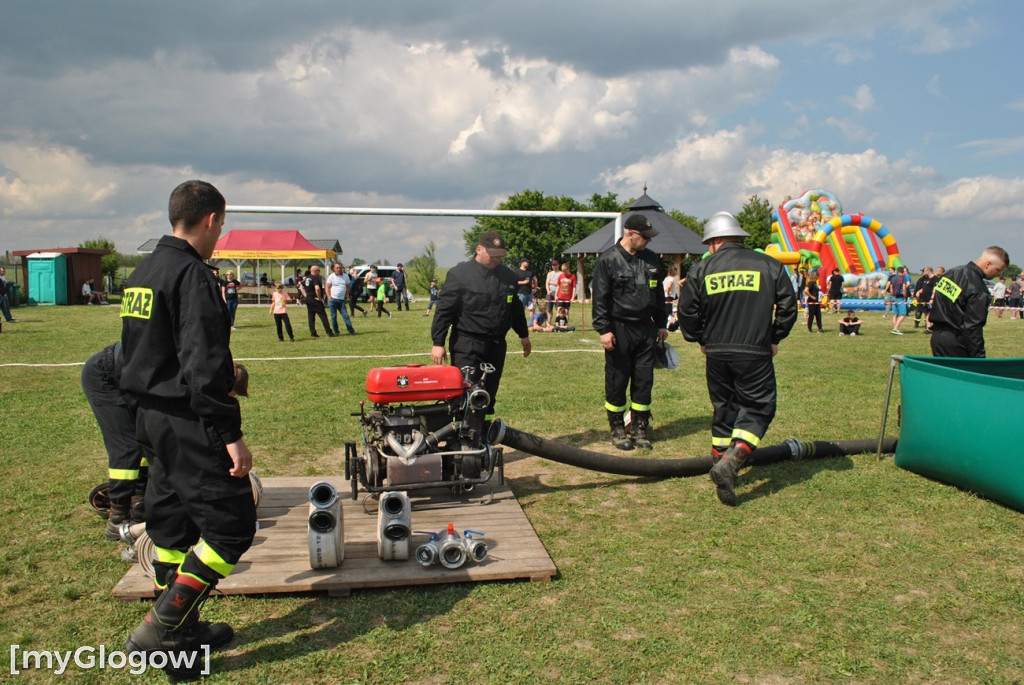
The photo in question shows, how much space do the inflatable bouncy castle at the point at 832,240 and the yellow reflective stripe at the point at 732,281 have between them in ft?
108

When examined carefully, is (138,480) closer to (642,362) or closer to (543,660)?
(543,660)

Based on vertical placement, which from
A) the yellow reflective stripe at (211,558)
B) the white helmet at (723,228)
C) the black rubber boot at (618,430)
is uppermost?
the white helmet at (723,228)

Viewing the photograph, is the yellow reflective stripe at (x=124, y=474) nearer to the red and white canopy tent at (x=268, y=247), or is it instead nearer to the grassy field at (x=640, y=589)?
the grassy field at (x=640, y=589)

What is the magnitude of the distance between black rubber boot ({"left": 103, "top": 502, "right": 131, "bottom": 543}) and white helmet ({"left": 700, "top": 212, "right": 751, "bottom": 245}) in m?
4.48

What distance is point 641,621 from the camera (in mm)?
3436

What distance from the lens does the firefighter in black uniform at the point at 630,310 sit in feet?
21.2

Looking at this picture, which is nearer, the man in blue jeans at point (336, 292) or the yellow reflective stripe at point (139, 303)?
the yellow reflective stripe at point (139, 303)

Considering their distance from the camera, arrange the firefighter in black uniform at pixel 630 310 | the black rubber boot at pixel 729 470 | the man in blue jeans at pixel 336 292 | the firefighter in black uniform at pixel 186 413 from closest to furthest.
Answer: the firefighter in black uniform at pixel 186 413, the black rubber boot at pixel 729 470, the firefighter in black uniform at pixel 630 310, the man in blue jeans at pixel 336 292

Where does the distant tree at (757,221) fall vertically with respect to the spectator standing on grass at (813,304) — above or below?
above

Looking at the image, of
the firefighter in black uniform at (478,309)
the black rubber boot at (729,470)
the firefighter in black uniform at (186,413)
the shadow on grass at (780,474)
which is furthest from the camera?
the firefighter in black uniform at (478,309)

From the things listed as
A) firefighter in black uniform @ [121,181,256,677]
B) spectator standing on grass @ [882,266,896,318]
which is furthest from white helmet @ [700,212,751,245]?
spectator standing on grass @ [882,266,896,318]

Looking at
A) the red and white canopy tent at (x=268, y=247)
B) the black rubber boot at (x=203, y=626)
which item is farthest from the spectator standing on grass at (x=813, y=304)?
the red and white canopy tent at (x=268, y=247)

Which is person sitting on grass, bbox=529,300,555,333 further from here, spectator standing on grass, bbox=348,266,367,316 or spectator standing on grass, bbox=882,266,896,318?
spectator standing on grass, bbox=882,266,896,318

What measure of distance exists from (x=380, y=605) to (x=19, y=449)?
5009 millimetres
